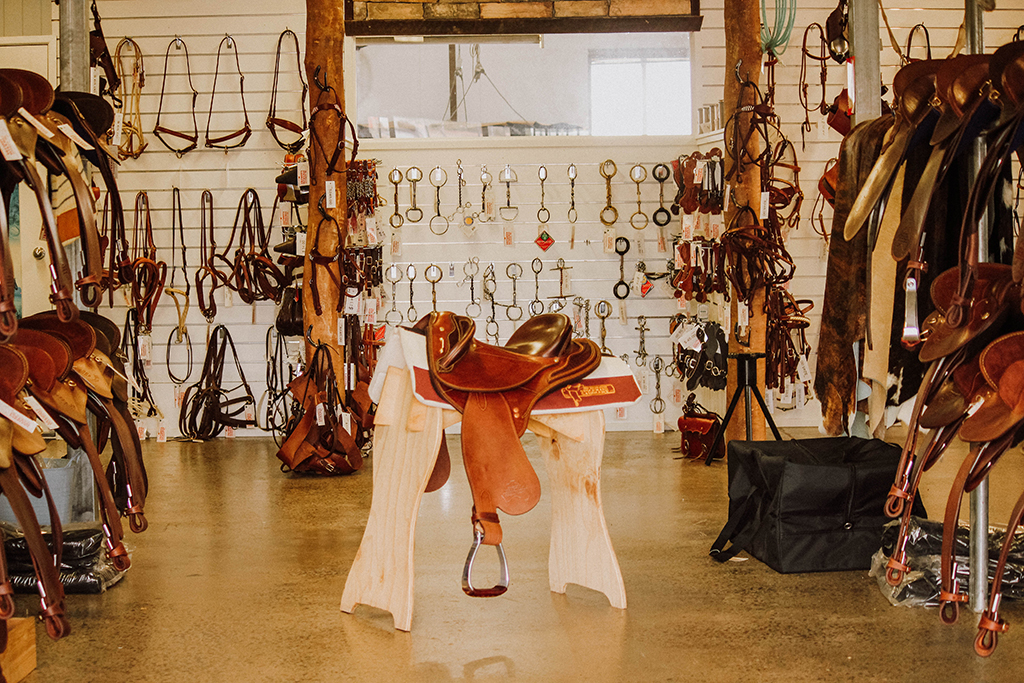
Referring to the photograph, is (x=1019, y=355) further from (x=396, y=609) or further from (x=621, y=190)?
(x=621, y=190)

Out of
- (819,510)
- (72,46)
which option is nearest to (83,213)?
(72,46)

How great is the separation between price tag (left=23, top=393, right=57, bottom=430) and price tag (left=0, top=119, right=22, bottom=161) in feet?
2.12

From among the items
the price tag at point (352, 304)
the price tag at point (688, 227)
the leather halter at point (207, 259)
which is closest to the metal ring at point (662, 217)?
the price tag at point (688, 227)

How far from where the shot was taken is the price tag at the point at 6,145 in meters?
2.42

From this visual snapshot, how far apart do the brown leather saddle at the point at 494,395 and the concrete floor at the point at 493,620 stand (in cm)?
29

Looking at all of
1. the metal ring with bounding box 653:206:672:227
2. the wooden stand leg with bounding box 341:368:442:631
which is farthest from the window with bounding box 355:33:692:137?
the wooden stand leg with bounding box 341:368:442:631

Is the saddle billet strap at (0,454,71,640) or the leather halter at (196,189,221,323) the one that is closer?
the saddle billet strap at (0,454,71,640)

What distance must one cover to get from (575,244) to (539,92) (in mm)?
1393

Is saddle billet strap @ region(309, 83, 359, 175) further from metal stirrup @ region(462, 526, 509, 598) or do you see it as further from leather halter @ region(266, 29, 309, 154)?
metal stirrup @ region(462, 526, 509, 598)

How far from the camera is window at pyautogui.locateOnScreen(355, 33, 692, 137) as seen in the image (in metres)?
7.79

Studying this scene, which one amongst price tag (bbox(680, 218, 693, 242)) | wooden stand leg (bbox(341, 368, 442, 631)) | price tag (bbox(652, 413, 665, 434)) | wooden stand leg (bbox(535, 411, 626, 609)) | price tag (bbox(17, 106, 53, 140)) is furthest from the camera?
price tag (bbox(652, 413, 665, 434))

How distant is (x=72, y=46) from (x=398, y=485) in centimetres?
214

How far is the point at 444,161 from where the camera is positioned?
7574 millimetres

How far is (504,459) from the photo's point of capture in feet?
9.84
